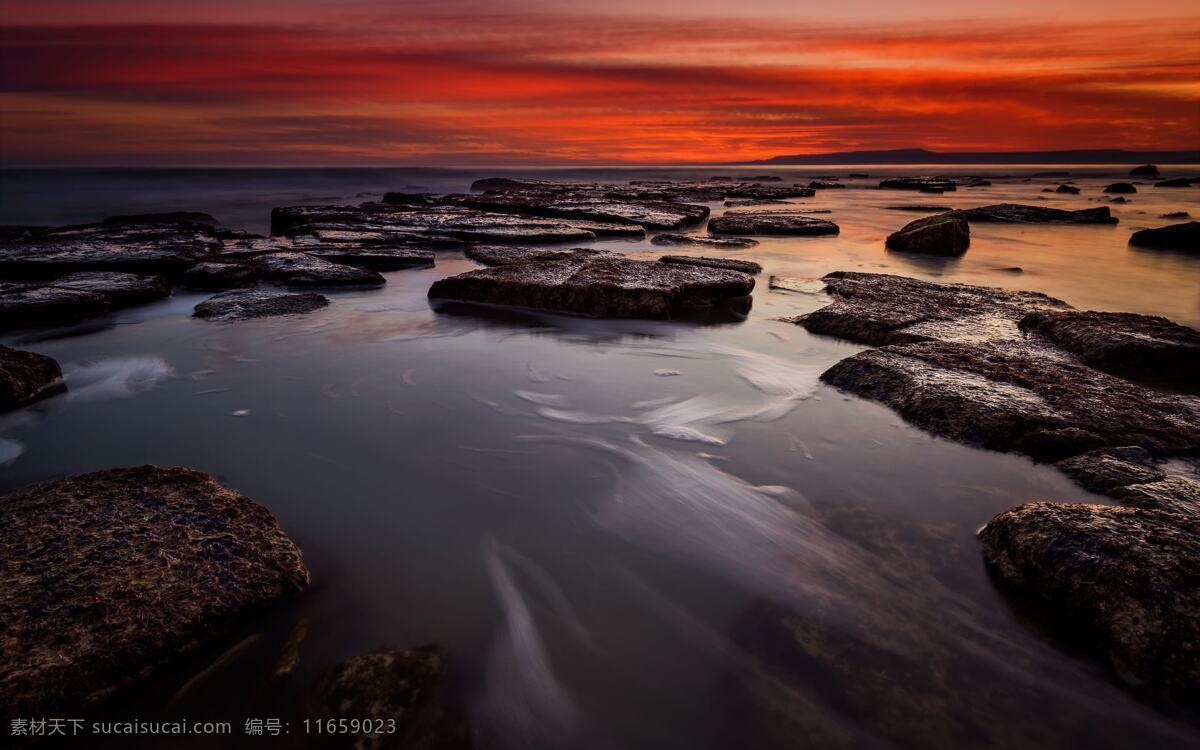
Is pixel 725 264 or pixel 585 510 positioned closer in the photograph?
pixel 585 510

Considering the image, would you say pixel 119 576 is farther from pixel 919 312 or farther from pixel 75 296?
pixel 919 312

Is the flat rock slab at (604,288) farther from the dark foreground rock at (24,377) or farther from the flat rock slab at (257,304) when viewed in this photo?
the dark foreground rock at (24,377)

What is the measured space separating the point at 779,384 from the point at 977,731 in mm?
1876

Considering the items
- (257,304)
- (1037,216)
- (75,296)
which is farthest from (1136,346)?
(1037,216)

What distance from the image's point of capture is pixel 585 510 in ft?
6.20

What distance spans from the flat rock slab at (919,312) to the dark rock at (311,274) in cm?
390

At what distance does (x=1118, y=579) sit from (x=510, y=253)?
5988mm

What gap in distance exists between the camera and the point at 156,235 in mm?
7715

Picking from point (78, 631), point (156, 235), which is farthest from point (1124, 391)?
point (156, 235)

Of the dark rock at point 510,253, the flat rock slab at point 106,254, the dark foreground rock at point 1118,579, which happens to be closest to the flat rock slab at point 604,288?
the dark rock at point 510,253

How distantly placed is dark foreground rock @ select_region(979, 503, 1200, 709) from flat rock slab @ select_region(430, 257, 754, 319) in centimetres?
282

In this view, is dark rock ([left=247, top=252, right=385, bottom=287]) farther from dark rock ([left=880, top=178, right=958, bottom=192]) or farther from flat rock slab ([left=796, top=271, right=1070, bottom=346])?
dark rock ([left=880, top=178, right=958, bottom=192])

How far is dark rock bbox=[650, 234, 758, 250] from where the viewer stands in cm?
787

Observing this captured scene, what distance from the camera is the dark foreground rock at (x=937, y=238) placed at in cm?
723
